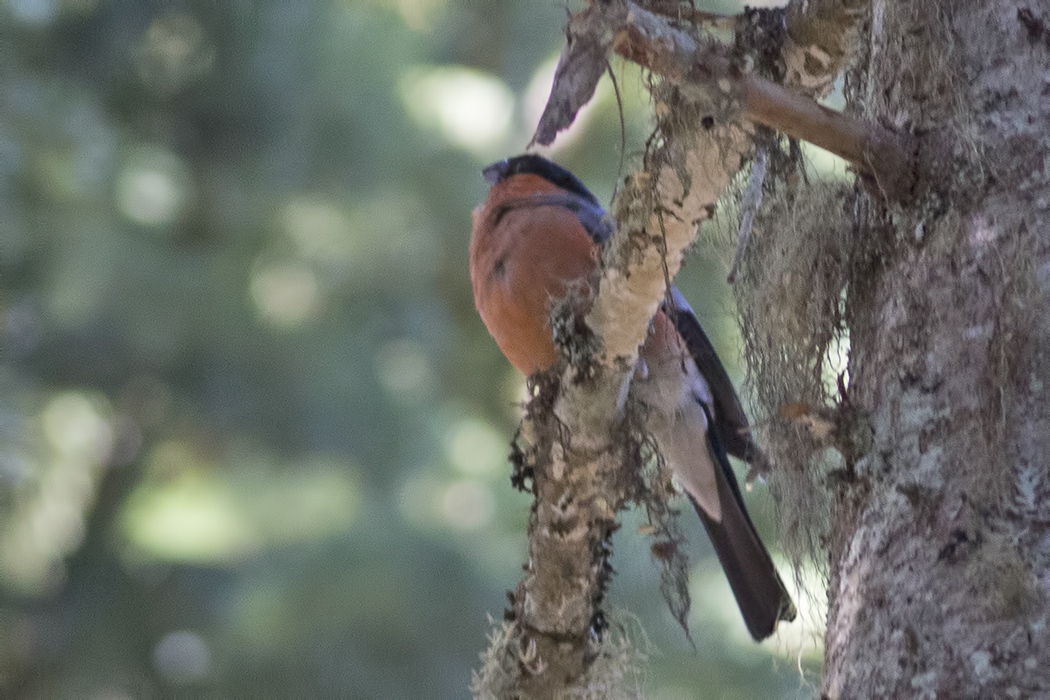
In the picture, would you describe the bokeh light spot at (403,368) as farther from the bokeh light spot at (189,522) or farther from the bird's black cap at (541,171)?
the bird's black cap at (541,171)

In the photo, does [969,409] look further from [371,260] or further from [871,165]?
[371,260]

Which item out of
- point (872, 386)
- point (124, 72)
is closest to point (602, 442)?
point (872, 386)

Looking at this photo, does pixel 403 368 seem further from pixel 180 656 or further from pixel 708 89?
pixel 708 89

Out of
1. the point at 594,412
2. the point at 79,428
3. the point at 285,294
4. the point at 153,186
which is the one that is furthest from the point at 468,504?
the point at 594,412

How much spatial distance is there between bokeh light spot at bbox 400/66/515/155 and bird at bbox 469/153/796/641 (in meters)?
2.86

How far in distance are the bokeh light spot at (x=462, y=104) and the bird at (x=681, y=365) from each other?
2.86 metres

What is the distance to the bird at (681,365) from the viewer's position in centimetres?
248

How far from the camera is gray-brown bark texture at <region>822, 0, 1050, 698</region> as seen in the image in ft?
4.61

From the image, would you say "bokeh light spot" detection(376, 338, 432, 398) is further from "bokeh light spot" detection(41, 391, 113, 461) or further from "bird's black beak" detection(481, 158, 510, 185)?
"bird's black beak" detection(481, 158, 510, 185)

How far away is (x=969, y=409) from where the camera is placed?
149 cm

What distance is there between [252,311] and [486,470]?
1251mm

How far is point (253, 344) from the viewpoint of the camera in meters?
5.70

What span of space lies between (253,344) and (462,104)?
1.40 meters

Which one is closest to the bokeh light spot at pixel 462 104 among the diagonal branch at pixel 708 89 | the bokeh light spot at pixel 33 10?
the bokeh light spot at pixel 33 10
